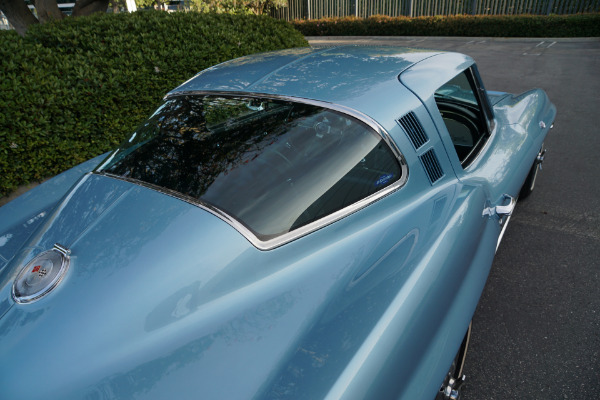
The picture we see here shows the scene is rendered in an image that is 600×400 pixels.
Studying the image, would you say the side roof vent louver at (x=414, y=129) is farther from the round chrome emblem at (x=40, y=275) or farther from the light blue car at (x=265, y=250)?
the round chrome emblem at (x=40, y=275)

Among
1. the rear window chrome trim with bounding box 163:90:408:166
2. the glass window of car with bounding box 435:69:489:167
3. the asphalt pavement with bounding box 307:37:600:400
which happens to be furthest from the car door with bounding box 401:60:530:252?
the asphalt pavement with bounding box 307:37:600:400

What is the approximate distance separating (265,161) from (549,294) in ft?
7.05

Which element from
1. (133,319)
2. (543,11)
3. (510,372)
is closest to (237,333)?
(133,319)

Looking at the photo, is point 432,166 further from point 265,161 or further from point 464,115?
point 464,115

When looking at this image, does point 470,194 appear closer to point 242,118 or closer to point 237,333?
point 242,118

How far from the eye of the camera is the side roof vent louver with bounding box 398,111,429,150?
1.84 metres

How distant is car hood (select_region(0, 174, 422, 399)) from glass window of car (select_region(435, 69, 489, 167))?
1.45 metres

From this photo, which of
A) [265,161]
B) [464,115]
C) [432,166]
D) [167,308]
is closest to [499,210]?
[432,166]

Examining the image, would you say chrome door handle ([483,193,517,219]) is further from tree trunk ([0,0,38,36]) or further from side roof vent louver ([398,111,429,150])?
tree trunk ([0,0,38,36])

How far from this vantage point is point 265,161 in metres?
1.65

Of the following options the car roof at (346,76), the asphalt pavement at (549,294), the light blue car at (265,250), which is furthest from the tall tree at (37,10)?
the asphalt pavement at (549,294)

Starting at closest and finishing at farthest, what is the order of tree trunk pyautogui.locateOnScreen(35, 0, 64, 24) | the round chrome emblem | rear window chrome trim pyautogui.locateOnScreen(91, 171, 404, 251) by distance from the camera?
the round chrome emblem → rear window chrome trim pyautogui.locateOnScreen(91, 171, 404, 251) → tree trunk pyautogui.locateOnScreen(35, 0, 64, 24)

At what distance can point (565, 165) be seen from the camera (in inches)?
171

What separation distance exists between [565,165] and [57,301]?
16.0ft
